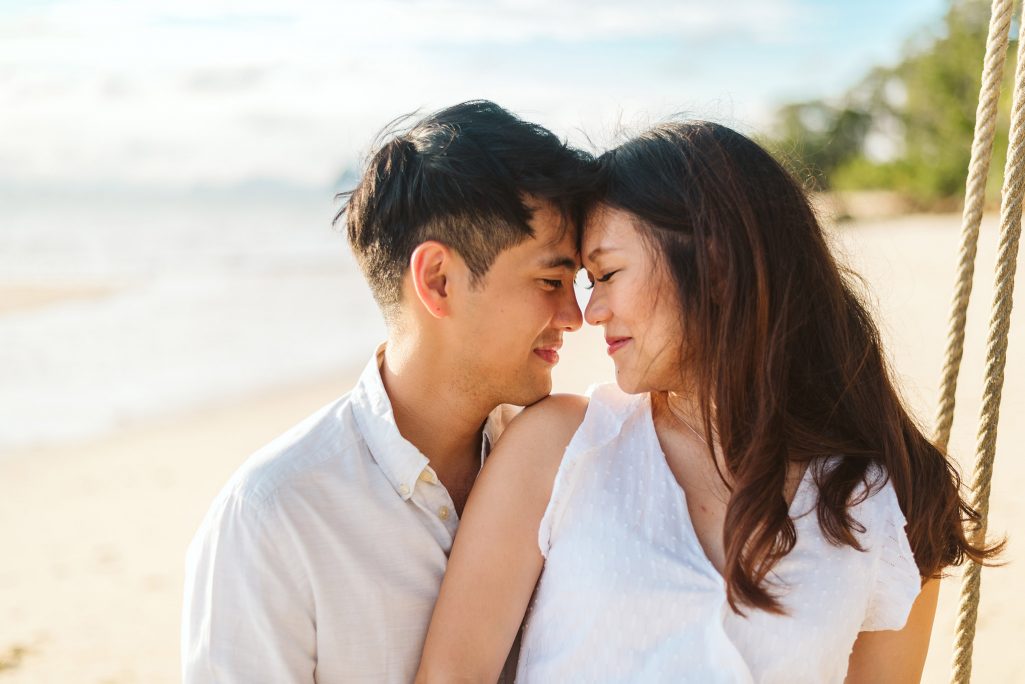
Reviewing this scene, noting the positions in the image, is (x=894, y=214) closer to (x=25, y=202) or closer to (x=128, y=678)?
(x=25, y=202)

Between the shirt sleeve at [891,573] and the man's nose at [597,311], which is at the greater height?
the man's nose at [597,311]

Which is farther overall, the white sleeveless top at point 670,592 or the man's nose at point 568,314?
the man's nose at point 568,314

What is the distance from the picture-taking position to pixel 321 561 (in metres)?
1.92

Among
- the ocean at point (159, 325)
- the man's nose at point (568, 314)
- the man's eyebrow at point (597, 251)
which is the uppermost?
the man's eyebrow at point (597, 251)

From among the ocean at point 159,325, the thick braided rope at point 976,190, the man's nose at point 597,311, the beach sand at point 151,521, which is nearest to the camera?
the man's nose at point 597,311

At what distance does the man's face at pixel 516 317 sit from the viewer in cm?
220

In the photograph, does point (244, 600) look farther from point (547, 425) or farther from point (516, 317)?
point (516, 317)

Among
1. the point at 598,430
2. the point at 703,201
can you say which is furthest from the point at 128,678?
the point at 703,201

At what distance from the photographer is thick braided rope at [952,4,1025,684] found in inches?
86.1

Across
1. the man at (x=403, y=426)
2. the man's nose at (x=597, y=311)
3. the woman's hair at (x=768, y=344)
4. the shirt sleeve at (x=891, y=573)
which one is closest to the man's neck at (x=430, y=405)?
the man at (x=403, y=426)

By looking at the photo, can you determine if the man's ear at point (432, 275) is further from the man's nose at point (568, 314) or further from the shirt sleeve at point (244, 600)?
the shirt sleeve at point (244, 600)

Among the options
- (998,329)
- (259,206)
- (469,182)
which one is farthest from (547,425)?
(259,206)

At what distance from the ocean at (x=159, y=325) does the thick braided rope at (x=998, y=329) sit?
7.55 metres

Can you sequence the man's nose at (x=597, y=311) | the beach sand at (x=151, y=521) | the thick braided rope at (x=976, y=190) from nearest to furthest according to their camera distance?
1. the man's nose at (x=597, y=311)
2. the thick braided rope at (x=976, y=190)
3. the beach sand at (x=151, y=521)
